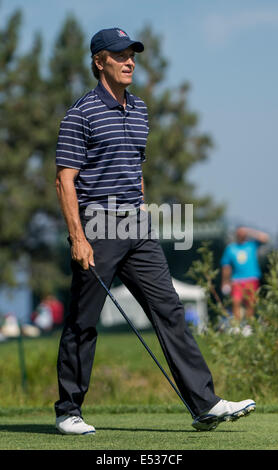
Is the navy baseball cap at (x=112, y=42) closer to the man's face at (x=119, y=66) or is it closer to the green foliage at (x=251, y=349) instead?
the man's face at (x=119, y=66)

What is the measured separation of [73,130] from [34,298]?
4045 centimetres

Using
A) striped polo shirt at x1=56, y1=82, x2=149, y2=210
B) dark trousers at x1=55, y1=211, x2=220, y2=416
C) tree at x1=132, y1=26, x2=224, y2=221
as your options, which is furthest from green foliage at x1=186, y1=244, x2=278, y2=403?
tree at x1=132, y1=26, x2=224, y2=221

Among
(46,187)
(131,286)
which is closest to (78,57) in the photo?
(46,187)

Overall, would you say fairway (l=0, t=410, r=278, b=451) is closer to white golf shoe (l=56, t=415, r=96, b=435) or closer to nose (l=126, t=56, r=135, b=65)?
white golf shoe (l=56, t=415, r=96, b=435)

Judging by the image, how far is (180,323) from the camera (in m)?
5.15

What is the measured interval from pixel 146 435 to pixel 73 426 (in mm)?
417

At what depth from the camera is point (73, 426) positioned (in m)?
5.06

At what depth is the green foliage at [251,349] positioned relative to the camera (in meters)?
7.46

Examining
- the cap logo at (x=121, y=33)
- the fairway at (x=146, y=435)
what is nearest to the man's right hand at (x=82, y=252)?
the fairway at (x=146, y=435)

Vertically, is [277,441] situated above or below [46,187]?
below

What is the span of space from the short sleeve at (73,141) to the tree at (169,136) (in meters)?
44.1

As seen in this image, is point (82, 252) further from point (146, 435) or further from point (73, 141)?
point (146, 435)

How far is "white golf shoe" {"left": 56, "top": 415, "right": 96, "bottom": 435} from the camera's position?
5.05m
